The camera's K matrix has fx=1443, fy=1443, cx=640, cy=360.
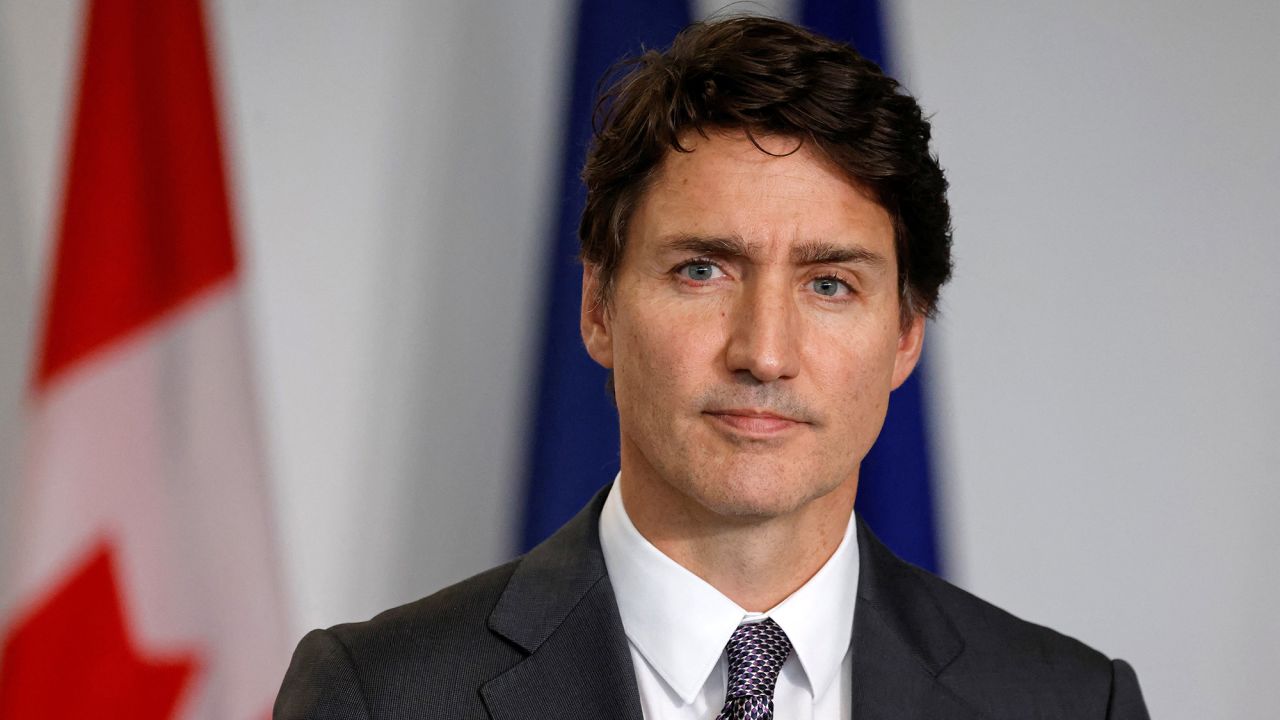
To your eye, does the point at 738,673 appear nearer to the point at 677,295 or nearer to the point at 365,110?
the point at 677,295

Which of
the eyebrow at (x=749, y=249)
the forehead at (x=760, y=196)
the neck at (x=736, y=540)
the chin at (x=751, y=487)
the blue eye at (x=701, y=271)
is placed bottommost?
the neck at (x=736, y=540)

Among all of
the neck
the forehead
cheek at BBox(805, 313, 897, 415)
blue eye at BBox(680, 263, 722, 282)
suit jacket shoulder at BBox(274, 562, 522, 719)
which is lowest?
suit jacket shoulder at BBox(274, 562, 522, 719)

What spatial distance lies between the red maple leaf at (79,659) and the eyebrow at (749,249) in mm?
1933

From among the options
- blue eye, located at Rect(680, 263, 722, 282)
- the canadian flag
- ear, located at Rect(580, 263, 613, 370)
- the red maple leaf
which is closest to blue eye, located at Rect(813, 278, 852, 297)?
blue eye, located at Rect(680, 263, 722, 282)

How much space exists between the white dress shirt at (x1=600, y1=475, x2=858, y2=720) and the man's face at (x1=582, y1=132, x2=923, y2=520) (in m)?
0.14

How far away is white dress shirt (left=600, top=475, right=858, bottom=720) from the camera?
94.1 inches

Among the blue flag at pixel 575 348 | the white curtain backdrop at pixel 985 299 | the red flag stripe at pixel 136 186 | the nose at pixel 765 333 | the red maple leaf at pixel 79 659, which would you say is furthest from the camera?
the white curtain backdrop at pixel 985 299

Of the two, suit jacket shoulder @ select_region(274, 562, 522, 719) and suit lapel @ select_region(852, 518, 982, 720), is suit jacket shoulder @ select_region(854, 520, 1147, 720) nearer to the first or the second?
suit lapel @ select_region(852, 518, 982, 720)

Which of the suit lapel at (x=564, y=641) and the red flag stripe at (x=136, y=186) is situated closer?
the suit lapel at (x=564, y=641)

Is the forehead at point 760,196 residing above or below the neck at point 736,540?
above

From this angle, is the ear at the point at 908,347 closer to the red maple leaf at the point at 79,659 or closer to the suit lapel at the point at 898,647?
the suit lapel at the point at 898,647

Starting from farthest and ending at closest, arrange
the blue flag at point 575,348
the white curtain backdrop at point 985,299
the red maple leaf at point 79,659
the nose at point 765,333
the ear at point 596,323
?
the white curtain backdrop at point 985,299, the blue flag at point 575,348, the red maple leaf at point 79,659, the ear at point 596,323, the nose at point 765,333

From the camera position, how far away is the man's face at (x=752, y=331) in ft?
7.64

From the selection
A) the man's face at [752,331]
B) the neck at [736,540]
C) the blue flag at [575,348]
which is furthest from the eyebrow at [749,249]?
the blue flag at [575,348]
